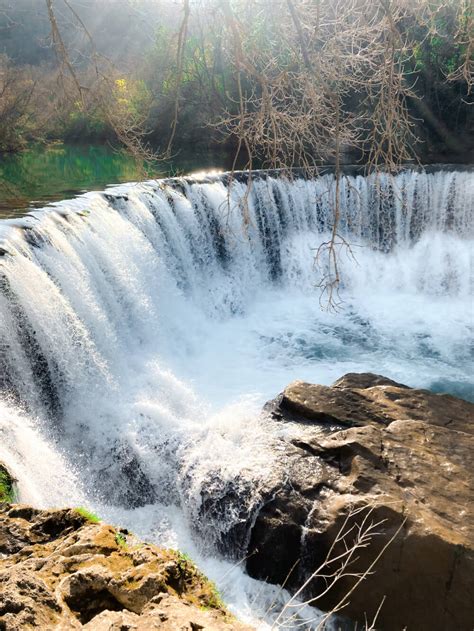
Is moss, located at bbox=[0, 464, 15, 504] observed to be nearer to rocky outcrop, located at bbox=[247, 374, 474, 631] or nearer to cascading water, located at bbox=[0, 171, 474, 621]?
cascading water, located at bbox=[0, 171, 474, 621]

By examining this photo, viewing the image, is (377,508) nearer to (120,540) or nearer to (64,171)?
(120,540)

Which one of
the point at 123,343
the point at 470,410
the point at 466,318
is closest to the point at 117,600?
the point at 470,410

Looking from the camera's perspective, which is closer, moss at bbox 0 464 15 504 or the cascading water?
moss at bbox 0 464 15 504

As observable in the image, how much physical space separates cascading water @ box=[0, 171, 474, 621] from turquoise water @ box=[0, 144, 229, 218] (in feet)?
5.10

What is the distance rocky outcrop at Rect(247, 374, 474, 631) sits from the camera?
367cm

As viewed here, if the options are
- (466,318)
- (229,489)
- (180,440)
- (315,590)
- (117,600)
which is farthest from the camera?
(466,318)

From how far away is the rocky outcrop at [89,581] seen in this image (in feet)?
5.83

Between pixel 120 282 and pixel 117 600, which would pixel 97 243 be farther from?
pixel 117 600

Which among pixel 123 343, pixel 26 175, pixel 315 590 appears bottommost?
pixel 315 590

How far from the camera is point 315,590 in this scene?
4.04m

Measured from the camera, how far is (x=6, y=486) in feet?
11.4

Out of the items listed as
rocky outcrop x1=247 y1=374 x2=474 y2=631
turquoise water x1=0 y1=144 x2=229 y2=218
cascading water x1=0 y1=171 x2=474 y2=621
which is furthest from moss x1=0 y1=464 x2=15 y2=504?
turquoise water x1=0 y1=144 x2=229 y2=218

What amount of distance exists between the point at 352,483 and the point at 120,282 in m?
4.40

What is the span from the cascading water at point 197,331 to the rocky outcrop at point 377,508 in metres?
0.29
